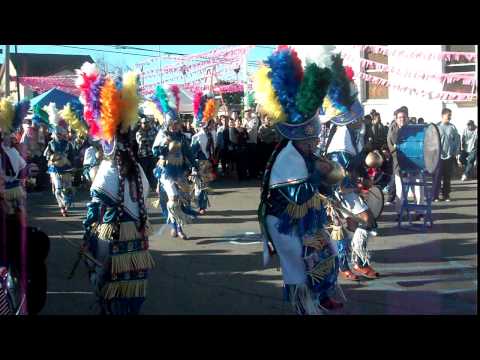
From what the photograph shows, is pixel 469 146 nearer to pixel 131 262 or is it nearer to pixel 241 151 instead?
pixel 241 151

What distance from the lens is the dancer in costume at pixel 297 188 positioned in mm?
4344

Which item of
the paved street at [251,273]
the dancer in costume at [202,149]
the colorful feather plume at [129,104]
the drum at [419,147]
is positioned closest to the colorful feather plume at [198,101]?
the dancer in costume at [202,149]

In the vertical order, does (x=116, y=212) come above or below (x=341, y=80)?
below

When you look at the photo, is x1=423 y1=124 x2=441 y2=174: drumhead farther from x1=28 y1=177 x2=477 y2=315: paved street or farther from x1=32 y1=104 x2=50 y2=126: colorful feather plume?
x1=32 y1=104 x2=50 y2=126: colorful feather plume

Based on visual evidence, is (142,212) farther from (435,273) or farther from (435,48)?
(435,48)

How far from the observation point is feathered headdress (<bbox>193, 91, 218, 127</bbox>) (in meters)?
11.8

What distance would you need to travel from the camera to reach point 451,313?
544 centimetres

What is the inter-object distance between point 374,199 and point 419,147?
227 cm

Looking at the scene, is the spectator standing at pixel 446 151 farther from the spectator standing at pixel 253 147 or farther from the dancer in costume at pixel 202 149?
the spectator standing at pixel 253 147

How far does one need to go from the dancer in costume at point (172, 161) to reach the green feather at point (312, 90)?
4.42 m

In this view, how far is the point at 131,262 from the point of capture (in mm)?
4691

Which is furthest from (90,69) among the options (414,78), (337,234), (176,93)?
(414,78)

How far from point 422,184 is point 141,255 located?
5780 mm
